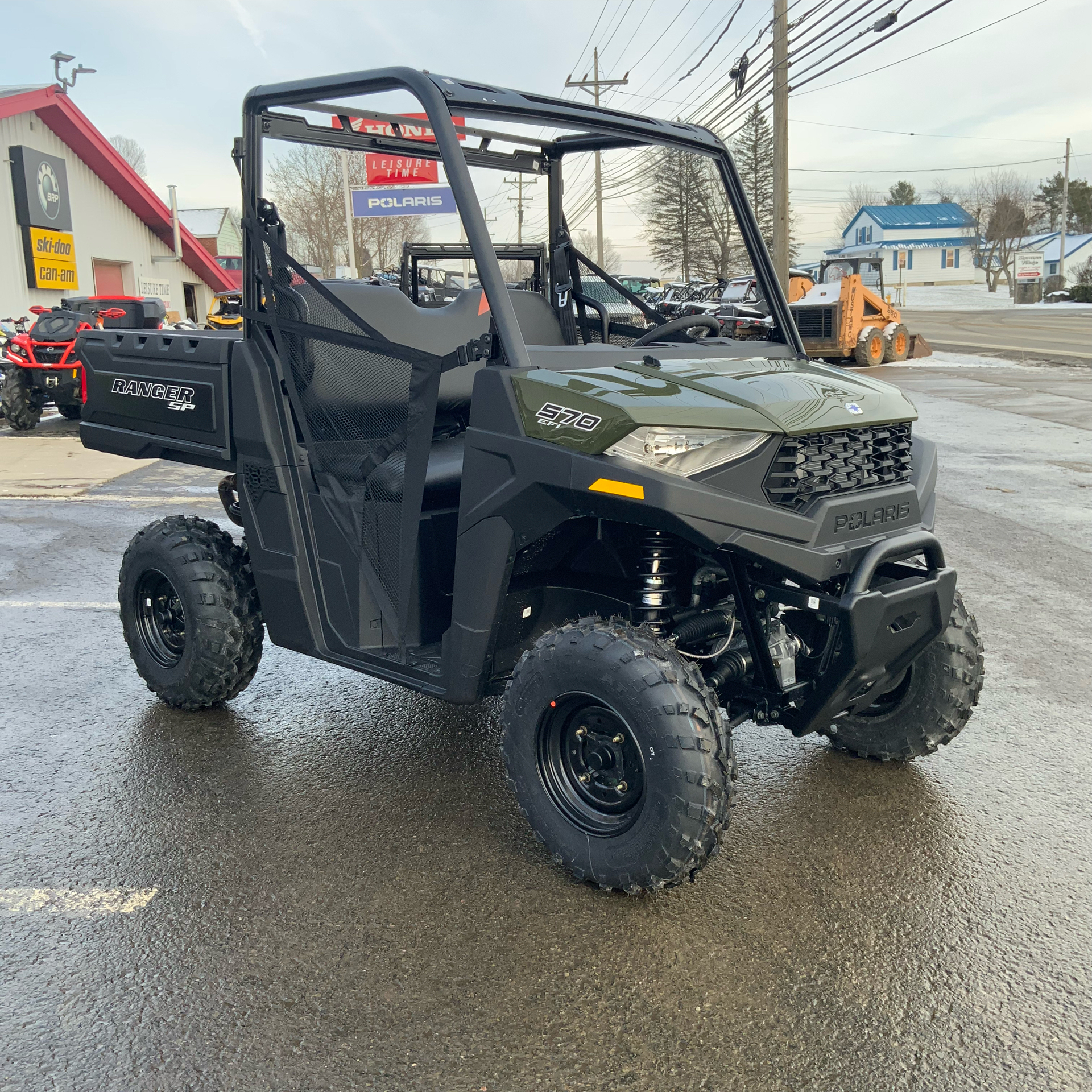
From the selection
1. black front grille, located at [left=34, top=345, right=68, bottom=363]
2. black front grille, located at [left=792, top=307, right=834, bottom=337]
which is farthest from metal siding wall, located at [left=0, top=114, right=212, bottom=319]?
black front grille, located at [left=792, top=307, right=834, bottom=337]

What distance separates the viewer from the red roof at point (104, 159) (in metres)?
22.5

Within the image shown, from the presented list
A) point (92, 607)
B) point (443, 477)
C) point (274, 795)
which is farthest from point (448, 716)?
point (92, 607)

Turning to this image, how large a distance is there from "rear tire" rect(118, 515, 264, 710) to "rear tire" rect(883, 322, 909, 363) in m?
21.1

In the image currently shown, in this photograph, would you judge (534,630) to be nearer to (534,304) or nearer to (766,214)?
(534,304)

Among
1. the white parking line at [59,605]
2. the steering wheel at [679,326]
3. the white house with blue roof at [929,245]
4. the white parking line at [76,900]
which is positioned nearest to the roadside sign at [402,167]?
the steering wheel at [679,326]

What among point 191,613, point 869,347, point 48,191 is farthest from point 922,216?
point 191,613

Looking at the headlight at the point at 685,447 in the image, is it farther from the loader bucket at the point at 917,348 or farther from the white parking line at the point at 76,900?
the loader bucket at the point at 917,348

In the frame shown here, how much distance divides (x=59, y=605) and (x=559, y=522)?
163 inches

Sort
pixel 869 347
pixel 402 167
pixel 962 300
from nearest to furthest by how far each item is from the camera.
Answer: pixel 402 167, pixel 869 347, pixel 962 300

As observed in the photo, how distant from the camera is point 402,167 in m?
4.96

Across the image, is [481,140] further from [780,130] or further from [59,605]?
[780,130]

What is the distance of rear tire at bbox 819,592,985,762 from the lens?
3.57 m

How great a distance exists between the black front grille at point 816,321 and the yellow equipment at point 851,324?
0.5 inches

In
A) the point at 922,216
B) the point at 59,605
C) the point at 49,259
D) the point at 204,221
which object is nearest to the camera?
the point at 59,605
